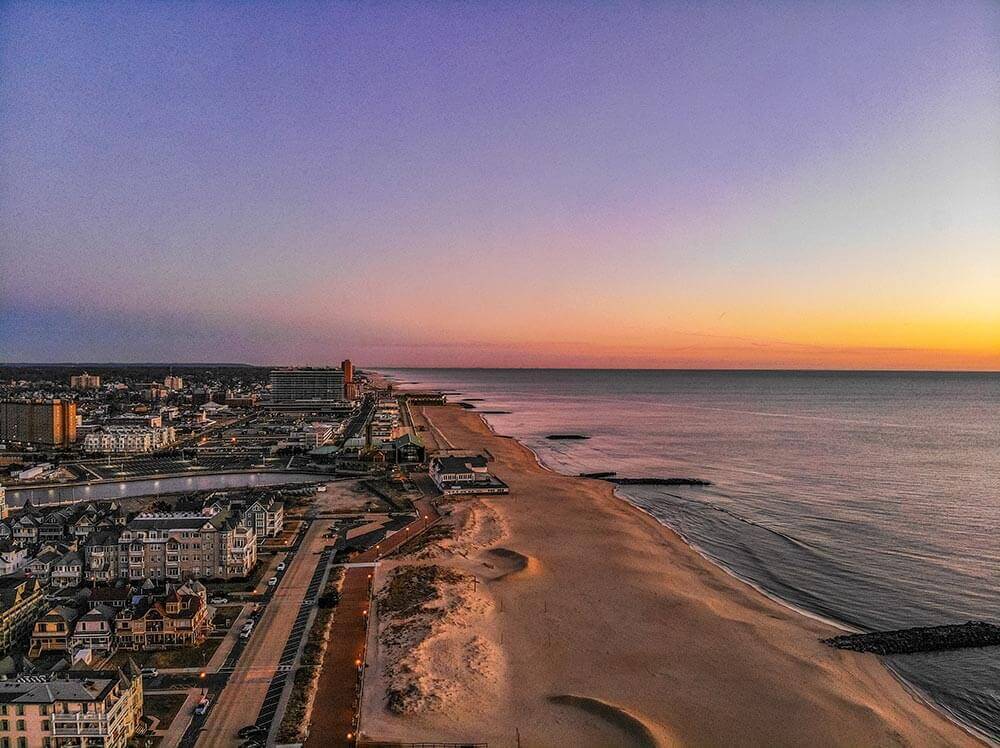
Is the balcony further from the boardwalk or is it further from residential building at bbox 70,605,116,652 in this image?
residential building at bbox 70,605,116,652

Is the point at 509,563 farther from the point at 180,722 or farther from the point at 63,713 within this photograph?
the point at 63,713

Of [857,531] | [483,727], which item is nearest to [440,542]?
[483,727]

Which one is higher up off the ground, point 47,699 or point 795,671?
point 47,699

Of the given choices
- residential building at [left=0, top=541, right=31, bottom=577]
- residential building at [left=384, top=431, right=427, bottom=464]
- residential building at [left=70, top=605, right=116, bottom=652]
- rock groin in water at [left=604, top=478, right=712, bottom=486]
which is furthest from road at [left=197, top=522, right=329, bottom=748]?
rock groin in water at [left=604, top=478, right=712, bottom=486]

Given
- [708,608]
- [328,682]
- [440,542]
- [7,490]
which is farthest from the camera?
[7,490]

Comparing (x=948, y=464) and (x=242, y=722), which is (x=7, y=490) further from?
(x=948, y=464)

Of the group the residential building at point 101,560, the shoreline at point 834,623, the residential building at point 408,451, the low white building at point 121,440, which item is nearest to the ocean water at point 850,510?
the shoreline at point 834,623

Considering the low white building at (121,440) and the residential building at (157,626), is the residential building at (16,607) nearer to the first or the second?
the residential building at (157,626)
